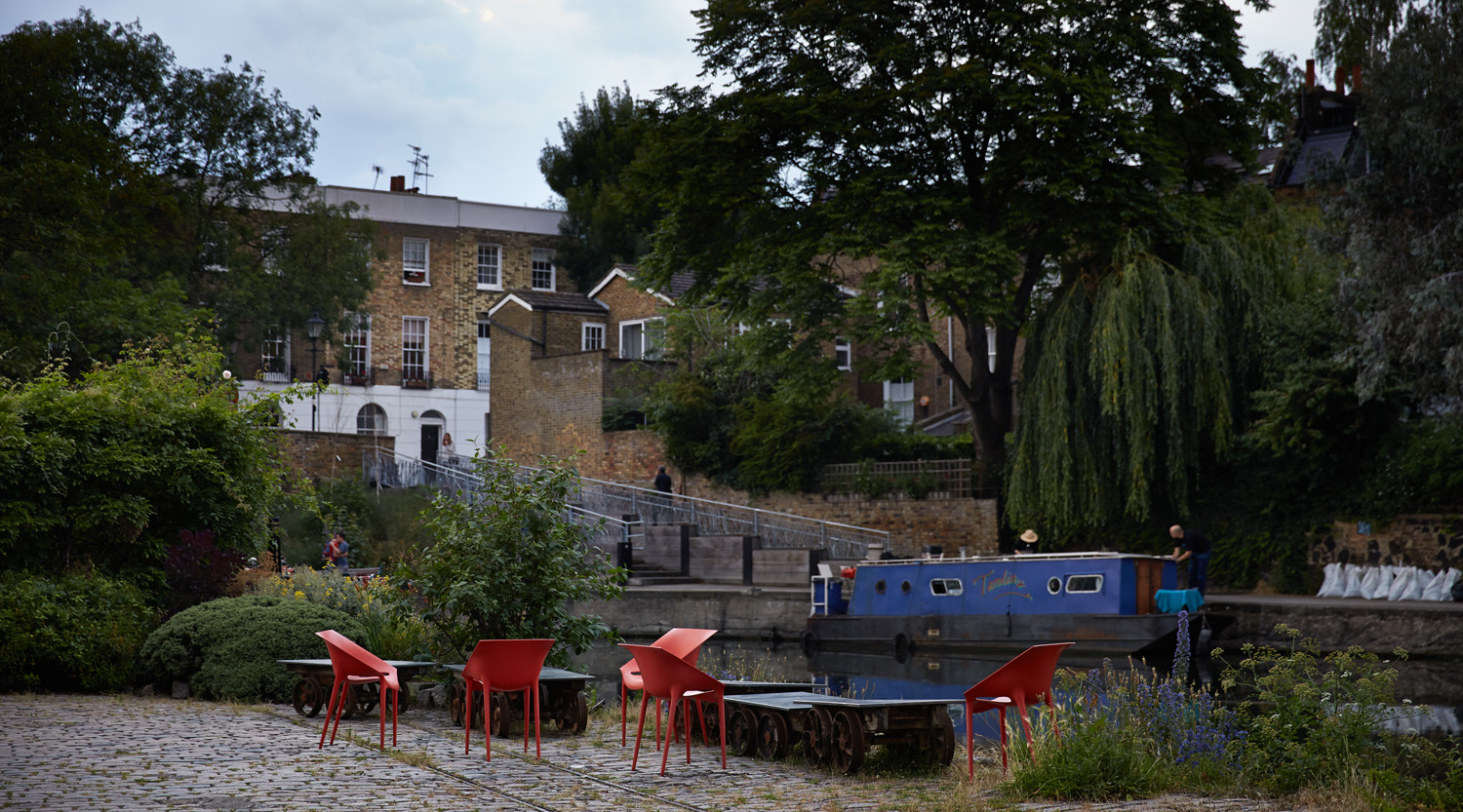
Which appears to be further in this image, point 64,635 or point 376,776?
point 64,635

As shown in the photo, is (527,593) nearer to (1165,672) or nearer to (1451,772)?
(1451,772)

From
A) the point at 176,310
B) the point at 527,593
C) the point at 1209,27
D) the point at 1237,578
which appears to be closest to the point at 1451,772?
the point at 527,593

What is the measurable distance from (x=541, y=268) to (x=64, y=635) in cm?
3804

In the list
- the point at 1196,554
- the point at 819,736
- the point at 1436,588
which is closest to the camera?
the point at 819,736

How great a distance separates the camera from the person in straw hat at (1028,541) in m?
19.8

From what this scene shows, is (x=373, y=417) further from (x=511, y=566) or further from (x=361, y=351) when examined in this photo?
(x=511, y=566)

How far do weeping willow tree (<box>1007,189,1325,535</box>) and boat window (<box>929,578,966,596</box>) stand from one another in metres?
2.74

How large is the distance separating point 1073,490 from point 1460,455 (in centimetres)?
589

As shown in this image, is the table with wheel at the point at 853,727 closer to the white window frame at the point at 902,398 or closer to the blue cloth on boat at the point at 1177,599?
the blue cloth on boat at the point at 1177,599

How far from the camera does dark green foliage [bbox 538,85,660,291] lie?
45.9 metres

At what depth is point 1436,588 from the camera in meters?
19.4

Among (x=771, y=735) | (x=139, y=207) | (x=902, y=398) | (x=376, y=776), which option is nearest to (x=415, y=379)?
(x=902, y=398)

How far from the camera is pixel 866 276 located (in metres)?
22.5

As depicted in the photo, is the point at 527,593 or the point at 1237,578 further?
the point at 1237,578
